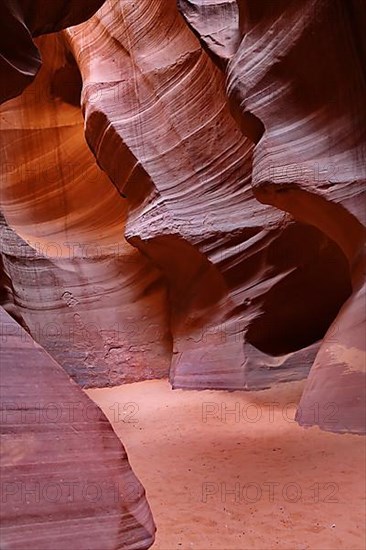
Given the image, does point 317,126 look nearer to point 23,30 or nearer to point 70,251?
point 23,30

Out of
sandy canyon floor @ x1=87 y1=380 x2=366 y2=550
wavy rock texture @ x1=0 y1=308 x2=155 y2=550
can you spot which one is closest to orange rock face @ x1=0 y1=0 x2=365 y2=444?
sandy canyon floor @ x1=87 y1=380 x2=366 y2=550

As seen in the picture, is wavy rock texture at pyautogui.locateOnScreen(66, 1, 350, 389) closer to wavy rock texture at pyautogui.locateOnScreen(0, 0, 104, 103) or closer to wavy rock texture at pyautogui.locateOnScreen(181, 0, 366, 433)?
wavy rock texture at pyautogui.locateOnScreen(181, 0, 366, 433)

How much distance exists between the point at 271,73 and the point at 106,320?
13.7ft

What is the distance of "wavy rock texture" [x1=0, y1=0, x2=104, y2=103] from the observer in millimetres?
3231

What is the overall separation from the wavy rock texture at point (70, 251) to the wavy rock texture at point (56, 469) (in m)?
5.17

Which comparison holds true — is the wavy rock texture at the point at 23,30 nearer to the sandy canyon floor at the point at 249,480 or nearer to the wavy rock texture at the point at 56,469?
the wavy rock texture at the point at 56,469

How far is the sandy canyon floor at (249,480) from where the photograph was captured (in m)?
2.47

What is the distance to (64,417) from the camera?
203 cm

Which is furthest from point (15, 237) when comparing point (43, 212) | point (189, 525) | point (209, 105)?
point (189, 525)

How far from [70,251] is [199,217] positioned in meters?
2.26

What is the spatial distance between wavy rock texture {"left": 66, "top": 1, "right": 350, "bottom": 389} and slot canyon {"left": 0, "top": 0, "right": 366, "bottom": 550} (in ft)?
0.08

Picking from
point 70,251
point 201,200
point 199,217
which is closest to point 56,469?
point 199,217

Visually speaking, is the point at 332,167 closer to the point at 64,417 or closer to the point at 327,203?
the point at 327,203

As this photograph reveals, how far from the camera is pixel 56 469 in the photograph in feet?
6.17
